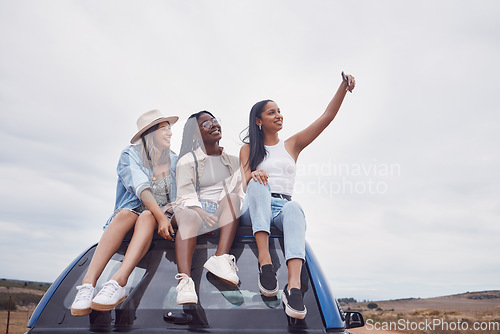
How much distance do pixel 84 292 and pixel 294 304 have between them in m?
1.18

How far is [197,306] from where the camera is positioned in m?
2.44

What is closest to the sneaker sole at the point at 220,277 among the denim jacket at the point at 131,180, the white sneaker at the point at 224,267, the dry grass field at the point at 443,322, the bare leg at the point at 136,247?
the white sneaker at the point at 224,267

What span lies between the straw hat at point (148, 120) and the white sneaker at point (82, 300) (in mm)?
1800

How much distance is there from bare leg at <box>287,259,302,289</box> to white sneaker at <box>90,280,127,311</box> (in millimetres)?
951

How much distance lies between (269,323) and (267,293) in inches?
8.9

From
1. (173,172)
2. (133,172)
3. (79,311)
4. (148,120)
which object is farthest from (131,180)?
(79,311)

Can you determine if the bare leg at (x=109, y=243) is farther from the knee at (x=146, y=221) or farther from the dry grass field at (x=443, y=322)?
the dry grass field at (x=443, y=322)

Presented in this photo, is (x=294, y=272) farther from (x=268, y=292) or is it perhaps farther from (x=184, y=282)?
(x=184, y=282)

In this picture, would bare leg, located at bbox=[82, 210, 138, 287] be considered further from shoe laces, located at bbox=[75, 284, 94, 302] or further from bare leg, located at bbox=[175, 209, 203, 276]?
bare leg, located at bbox=[175, 209, 203, 276]

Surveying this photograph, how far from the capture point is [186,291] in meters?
2.43

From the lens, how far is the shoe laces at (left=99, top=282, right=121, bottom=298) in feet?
8.18

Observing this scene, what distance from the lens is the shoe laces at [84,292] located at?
254cm

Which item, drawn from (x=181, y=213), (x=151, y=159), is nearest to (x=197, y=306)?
(x=181, y=213)

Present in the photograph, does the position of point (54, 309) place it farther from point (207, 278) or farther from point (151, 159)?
point (151, 159)
